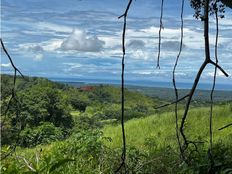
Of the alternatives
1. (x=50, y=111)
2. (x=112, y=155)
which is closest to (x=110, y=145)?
(x=112, y=155)

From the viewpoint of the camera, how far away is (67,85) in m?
53.5

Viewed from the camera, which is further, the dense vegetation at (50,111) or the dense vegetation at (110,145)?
the dense vegetation at (50,111)

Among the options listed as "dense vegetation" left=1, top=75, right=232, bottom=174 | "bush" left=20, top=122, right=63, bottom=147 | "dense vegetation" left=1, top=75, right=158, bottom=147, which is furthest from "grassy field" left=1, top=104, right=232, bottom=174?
"bush" left=20, top=122, right=63, bottom=147

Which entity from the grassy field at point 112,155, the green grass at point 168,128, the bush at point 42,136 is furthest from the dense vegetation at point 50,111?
the green grass at point 168,128

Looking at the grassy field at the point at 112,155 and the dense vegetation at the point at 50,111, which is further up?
the grassy field at the point at 112,155

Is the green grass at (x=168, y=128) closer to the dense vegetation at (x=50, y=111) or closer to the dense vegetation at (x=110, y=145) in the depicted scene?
the dense vegetation at (x=110, y=145)

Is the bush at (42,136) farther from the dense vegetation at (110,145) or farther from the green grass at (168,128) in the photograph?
the green grass at (168,128)

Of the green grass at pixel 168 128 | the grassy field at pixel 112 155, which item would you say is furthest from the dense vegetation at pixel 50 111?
the green grass at pixel 168 128

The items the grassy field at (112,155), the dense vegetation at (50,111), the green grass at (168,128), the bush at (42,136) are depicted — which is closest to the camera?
the grassy field at (112,155)

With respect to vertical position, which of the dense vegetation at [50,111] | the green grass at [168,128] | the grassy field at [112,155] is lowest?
the dense vegetation at [50,111]

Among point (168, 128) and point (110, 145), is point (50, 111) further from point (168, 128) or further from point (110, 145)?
point (110, 145)

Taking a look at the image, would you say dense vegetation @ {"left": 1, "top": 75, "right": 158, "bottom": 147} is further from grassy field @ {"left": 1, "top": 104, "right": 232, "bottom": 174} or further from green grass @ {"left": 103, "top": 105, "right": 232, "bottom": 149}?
green grass @ {"left": 103, "top": 105, "right": 232, "bottom": 149}

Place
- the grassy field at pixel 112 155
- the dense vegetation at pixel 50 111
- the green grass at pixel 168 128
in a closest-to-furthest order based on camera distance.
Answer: the grassy field at pixel 112 155 → the dense vegetation at pixel 50 111 → the green grass at pixel 168 128

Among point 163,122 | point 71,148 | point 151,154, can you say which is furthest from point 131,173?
point 163,122
